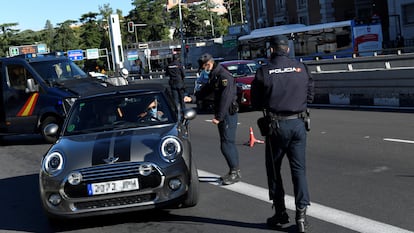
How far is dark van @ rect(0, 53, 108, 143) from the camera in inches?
515

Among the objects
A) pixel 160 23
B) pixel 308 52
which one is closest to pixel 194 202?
pixel 308 52

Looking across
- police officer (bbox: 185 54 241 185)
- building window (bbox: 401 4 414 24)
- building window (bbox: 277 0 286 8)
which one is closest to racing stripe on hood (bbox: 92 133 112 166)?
police officer (bbox: 185 54 241 185)

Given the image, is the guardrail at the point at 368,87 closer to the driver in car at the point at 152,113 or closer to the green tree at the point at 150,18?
the driver in car at the point at 152,113

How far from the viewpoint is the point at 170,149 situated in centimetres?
580

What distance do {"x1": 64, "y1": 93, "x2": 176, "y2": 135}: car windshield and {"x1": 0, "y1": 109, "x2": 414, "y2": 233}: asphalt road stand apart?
1106 mm

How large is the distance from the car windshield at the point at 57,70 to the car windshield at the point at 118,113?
22.8 ft

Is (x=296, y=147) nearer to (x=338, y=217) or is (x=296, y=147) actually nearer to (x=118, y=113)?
(x=338, y=217)

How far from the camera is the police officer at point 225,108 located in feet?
23.2

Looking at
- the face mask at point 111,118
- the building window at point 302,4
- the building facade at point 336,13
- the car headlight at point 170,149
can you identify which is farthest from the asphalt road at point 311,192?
the building window at point 302,4

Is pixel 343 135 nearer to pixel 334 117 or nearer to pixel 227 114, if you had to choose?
pixel 334 117

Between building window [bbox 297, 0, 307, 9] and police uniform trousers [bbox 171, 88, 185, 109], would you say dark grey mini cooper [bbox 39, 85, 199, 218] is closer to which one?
police uniform trousers [bbox 171, 88, 185, 109]

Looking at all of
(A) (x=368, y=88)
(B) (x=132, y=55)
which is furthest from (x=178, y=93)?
(B) (x=132, y=55)

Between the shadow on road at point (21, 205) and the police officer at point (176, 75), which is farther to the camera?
the police officer at point (176, 75)

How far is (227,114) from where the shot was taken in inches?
281
